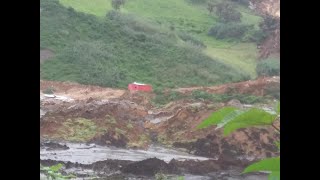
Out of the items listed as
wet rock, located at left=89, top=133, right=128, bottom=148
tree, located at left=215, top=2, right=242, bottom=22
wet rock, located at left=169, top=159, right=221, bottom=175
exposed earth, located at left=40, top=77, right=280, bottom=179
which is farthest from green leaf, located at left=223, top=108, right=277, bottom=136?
wet rock, located at left=89, top=133, right=128, bottom=148

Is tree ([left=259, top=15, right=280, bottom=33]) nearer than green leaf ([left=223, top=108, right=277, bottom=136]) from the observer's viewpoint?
No

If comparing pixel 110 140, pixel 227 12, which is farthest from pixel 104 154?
pixel 227 12

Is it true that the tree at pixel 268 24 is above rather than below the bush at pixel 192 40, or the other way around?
above

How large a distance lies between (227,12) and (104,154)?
1.05m

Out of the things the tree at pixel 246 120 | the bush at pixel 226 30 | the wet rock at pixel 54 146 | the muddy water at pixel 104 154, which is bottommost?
the muddy water at pixel 104 154

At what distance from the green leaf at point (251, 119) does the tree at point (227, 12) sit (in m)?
1.85

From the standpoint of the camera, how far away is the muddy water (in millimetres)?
2568

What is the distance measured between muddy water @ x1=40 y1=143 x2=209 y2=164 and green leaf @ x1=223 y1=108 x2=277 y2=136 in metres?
2.23

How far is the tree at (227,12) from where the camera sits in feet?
7.22

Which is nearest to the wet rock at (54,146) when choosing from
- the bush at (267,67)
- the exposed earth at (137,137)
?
the exposed earth at (137,137)

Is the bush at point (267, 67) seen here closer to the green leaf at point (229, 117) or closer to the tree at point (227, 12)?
the tree at point (227, 12)

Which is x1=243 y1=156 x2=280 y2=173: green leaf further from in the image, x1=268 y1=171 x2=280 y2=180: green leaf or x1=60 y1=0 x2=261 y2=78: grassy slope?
x1=60 y1=0 x2=261 y2=78: grassy slope

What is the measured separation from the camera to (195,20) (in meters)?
2.58

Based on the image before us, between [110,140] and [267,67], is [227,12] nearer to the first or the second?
[267,67]
